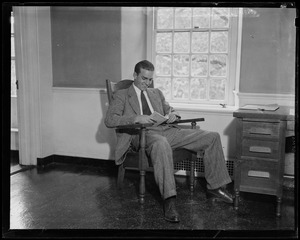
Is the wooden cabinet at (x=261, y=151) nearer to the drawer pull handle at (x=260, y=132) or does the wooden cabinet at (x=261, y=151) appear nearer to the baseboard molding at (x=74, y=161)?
the drawer pull handle at (x=260, y=132)

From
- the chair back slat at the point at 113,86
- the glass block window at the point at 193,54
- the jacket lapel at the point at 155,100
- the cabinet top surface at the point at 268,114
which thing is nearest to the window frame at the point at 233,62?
the glass block window at the point at 193,54

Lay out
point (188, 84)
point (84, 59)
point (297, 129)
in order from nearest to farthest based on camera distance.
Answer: point (297, 129) → point (188, 84) → point (84, 59)

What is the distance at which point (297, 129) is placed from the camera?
89.3 inches

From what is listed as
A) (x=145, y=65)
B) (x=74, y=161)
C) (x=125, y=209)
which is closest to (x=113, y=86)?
(x=145, y=65)

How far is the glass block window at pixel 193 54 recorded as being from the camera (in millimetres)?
3908

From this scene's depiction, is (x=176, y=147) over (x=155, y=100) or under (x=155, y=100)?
under

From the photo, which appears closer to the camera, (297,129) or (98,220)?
(297,129)

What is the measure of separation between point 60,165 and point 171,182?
2.03 meters

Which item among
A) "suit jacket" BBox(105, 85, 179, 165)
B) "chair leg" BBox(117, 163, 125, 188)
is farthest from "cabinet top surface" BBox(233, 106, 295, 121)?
"chair leg" BBox(117, 163, 125, 188)

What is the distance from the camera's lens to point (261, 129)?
2973 mm

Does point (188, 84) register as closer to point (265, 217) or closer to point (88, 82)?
point (88, 82)

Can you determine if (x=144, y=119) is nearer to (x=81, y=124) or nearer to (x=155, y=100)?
(x=155, y=100)

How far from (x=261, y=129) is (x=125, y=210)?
135 centimetres
